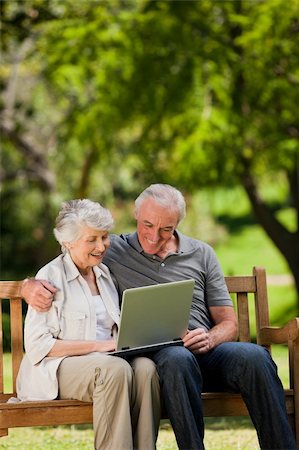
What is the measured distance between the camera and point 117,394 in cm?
405

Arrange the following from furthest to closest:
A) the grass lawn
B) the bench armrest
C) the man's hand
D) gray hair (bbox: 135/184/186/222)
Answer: the grass lawn
gray hair (bbox: 135/184/186/222)
the bench armrest
the man's hand

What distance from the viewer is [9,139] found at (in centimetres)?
1573

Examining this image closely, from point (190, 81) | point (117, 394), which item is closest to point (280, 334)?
point (117, 394)

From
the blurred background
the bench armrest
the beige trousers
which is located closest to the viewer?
the beige trousers

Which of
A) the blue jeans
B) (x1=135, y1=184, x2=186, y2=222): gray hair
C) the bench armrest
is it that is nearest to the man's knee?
the blue jeans

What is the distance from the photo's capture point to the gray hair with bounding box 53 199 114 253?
4.33 m

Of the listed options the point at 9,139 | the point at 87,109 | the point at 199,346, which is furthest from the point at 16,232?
the point at 199,346

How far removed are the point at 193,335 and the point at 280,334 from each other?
0.45 metres

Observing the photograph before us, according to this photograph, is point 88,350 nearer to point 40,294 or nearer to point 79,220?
point 40,294

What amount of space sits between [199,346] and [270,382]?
0.37 metres

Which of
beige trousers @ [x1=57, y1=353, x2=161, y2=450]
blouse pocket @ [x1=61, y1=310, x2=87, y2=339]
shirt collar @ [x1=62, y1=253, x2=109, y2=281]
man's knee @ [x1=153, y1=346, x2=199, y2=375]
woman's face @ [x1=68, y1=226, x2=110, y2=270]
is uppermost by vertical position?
woman's face @ [x1=68, y1=226, x2=110, y2=270]

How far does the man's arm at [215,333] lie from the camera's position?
4.40 m

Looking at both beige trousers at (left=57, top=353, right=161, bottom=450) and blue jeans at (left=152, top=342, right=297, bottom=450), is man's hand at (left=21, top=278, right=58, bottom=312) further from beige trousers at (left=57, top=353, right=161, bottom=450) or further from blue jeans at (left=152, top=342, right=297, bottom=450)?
blue jeans at (left=152, top=342, right=297, bottom=450)

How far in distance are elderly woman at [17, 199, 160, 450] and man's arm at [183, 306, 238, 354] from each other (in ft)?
1.01
